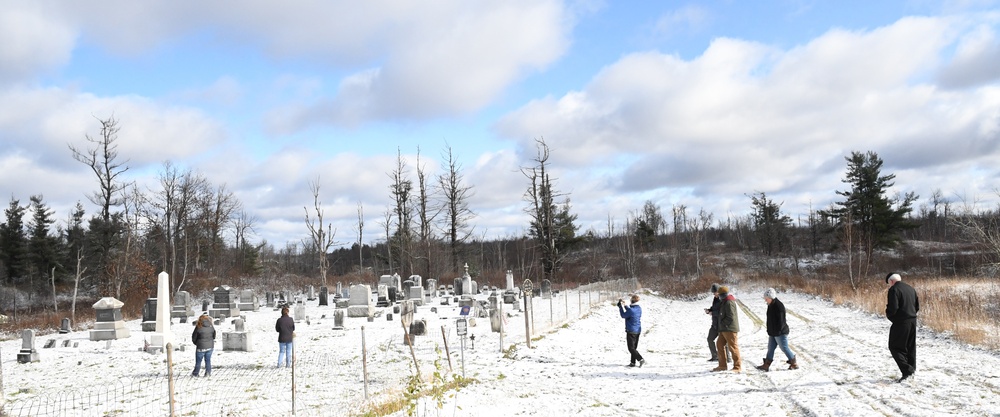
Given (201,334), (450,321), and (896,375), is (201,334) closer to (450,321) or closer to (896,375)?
(450,321)

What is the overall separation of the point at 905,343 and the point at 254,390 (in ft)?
36.1

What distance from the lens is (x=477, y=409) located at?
9.22 m

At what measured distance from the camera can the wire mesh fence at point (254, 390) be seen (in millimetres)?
9305

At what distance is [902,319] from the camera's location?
376 inches

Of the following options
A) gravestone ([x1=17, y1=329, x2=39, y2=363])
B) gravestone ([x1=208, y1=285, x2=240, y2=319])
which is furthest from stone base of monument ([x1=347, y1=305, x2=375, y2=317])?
gravestone ([x1=17, y1=329, x2=39, y2=363])

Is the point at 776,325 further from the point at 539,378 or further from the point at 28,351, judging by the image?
the point at 28,351

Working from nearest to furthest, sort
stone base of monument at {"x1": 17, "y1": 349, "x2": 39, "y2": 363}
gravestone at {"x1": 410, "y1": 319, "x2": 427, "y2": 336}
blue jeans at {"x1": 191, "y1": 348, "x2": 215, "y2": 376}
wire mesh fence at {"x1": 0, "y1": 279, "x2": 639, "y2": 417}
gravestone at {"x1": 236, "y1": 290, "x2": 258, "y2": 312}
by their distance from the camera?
wire mesh fence at {"x1": 0, "y1": 279, "x2": 639, "y2": 417} → blue jeans at {"x1": 191, "y1": 348, "x2": 215, "y2": 376} → stone base of monument at {"x1": 17, "y1": 349, "x2": 39, "y2": 363} → gravestone at {"x1": 410, "y1": 319, "x2": 427, "y2": 336} → gravestone at {"x1": 236, "y1": 290, "x2": 258, "y2": 312}

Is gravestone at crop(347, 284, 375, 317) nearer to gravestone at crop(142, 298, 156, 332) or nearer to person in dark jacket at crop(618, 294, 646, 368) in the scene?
gravestone at crop(142, 298, 156, 332)

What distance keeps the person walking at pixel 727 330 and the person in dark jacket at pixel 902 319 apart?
241cm

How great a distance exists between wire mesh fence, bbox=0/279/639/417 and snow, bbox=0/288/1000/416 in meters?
0.04

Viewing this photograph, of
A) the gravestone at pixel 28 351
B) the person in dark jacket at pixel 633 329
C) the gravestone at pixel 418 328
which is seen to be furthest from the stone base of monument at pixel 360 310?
the person in dark jacket at pixel 633 329

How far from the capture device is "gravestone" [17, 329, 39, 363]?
14.8 m

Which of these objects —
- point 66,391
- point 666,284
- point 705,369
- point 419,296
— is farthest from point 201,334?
point 666,284

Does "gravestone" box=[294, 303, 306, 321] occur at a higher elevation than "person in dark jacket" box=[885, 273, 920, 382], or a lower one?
lower
